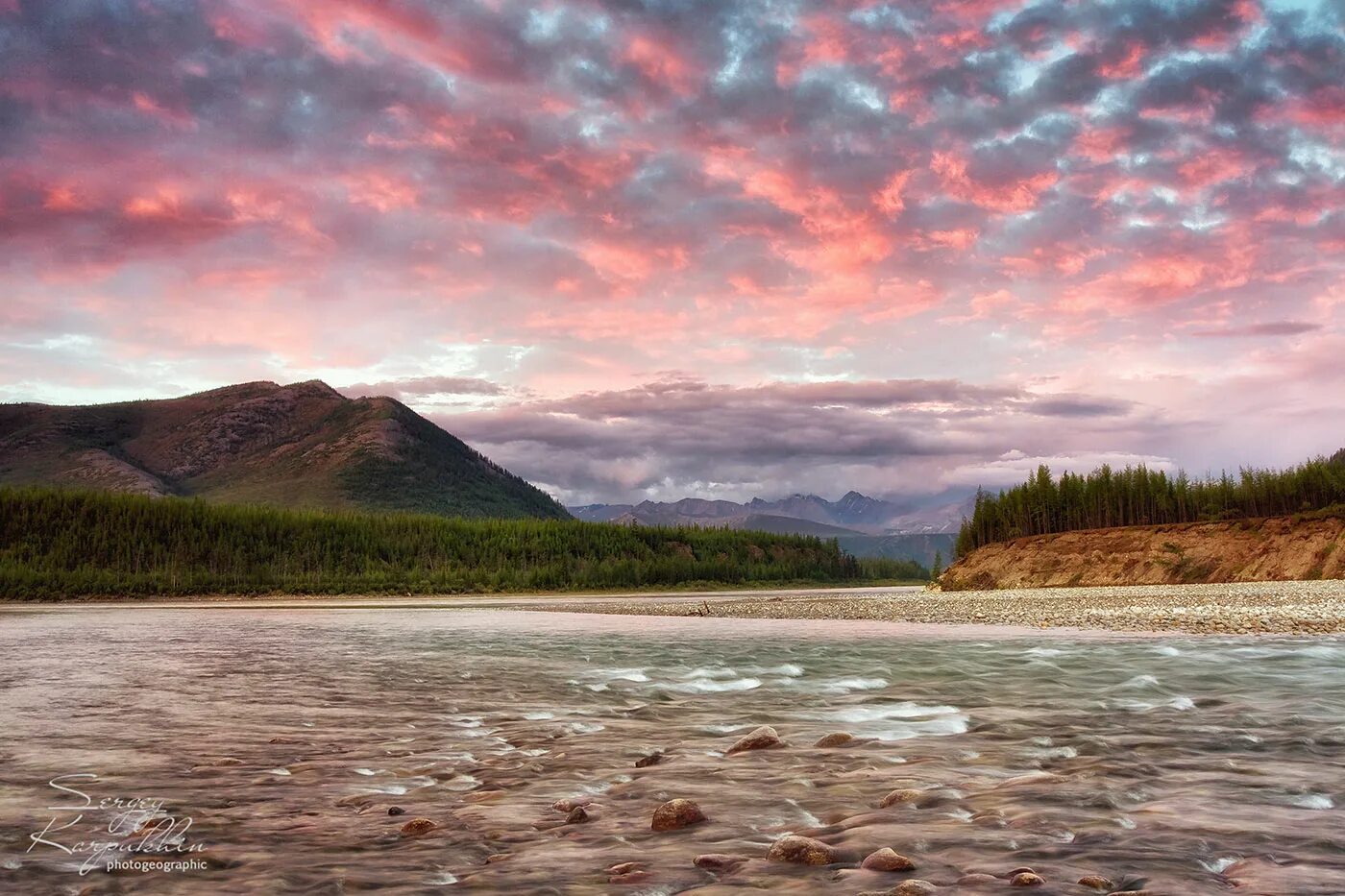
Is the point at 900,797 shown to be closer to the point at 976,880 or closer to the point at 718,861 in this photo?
the point at 976,880

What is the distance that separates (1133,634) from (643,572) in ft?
345

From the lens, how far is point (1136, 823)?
6.20 m

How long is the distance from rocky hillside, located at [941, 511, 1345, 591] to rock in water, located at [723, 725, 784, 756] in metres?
47.7

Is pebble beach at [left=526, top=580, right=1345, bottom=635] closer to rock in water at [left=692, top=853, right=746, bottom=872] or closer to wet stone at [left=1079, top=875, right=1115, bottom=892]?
wet stone at [left=1079, top=875, right=1115, bottom=892]

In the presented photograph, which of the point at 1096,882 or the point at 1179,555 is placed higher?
the point at 1179,555

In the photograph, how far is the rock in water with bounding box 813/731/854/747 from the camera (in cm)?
966

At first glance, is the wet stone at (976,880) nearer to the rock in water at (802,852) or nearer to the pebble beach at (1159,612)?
the rock in water at (802,852)

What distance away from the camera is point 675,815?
6406mm

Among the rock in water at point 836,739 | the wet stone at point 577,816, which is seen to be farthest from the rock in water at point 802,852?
the rock in water at point 836,739

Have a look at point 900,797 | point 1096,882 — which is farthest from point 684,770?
point 1096,882

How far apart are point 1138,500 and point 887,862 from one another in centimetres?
6569

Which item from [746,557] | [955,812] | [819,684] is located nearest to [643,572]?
[746,557]

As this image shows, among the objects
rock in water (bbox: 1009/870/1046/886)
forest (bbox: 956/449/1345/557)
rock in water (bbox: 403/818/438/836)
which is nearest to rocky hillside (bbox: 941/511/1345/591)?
forest (bbox: 956/449/1345/557)

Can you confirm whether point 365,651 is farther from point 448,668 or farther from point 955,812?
point 955,812
